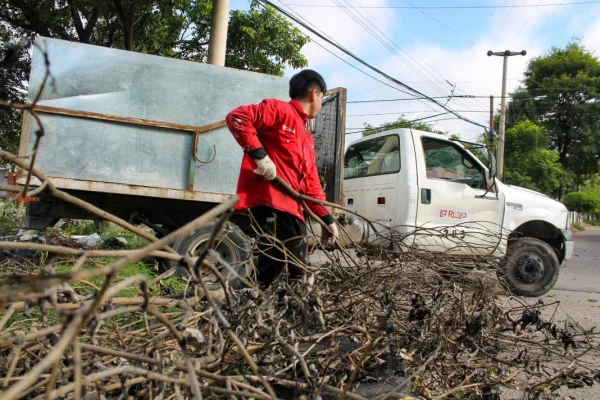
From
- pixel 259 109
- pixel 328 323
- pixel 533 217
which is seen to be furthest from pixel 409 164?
pixel 328 323

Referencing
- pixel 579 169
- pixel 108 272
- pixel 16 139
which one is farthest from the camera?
pixel 579 169

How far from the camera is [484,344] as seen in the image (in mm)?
2340

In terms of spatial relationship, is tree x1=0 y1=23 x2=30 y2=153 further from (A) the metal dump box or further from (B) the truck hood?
(B) the truck hood

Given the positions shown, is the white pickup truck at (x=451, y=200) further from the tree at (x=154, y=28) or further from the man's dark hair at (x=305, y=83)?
the tree at (x=154, y=28)

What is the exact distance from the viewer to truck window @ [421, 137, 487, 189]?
579 cm

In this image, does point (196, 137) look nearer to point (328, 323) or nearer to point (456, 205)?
point (328, 323)

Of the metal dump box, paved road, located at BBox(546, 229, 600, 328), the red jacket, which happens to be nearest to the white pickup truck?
paved road, located at BBox(546, 229, 600, 328)

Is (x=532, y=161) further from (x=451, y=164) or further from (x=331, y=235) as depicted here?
(x=331, y=235)

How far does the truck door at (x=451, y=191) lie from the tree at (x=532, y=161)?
809 inches

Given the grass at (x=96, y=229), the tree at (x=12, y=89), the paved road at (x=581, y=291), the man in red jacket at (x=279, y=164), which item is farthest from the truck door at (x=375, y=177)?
the tree at (x=12, y=89)

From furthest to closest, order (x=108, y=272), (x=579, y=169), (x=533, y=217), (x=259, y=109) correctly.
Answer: (x=579, y=169) < (x=533, y=217) < (x=259, y=109) < (x=108, y=272)

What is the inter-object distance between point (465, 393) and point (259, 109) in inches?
77.0

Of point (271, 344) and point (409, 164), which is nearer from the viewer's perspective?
point (271, 344)

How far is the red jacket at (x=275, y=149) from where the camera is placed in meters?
2.68
